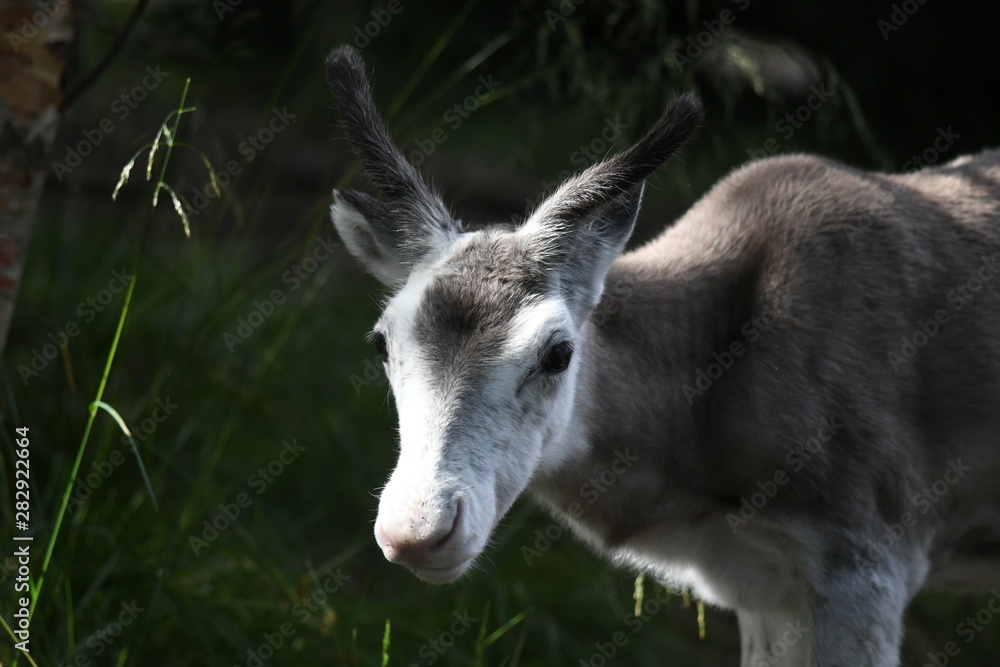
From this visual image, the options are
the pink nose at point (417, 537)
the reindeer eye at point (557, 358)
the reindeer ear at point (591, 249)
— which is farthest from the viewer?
the reindeer ear at point (591, 249)

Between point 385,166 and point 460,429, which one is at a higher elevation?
point 385,166

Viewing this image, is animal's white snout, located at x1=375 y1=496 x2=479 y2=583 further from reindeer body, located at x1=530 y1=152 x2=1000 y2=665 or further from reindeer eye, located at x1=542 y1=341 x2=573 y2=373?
reindeer body, located at x1=530 y1=152 x2=1000 y2=665

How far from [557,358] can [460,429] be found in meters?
0.44

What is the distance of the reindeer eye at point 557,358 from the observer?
320cm

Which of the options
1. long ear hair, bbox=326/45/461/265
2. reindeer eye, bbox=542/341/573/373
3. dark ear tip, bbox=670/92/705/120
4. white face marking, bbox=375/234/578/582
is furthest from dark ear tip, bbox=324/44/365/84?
reindeer eye, bbox=542/341/573/373

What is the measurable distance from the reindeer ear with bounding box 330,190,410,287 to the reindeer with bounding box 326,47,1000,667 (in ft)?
0.03

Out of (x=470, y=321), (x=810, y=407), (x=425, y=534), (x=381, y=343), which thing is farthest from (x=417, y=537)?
(x=810, y=407)

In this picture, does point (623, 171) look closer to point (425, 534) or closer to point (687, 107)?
point (687, 107)

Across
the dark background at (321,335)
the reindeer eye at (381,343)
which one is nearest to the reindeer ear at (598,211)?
the reindeer eye at (381,343)

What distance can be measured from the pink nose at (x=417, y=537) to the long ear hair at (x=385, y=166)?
113cm

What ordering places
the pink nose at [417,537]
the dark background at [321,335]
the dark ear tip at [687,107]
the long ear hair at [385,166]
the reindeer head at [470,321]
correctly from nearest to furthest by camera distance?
the pink nose at [417,537] → the reindeer head at [470,321] → the dark ear tip at [687,107] → the long ear hair at [385,166] → the dark background at [321,335]

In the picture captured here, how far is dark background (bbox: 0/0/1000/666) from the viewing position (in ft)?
13.9

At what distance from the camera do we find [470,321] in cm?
316

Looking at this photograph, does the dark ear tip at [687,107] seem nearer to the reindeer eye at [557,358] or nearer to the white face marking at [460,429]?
the white face marking at [460,429]
